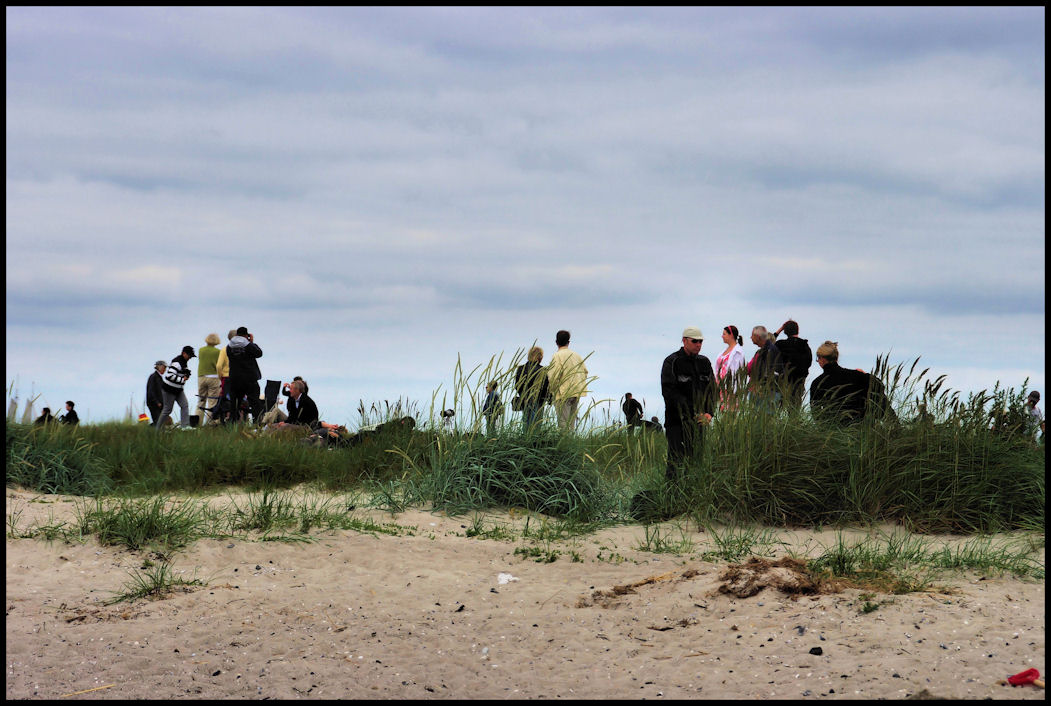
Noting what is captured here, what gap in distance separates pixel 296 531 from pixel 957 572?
5209 millimetres

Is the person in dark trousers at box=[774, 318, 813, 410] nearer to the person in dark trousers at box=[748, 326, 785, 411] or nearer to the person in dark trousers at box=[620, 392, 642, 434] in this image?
the person in dark trousers at box=[748, 326, 785, 411]

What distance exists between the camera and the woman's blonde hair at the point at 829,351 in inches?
372

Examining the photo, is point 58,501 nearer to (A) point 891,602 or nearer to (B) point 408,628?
(B) point 408,628

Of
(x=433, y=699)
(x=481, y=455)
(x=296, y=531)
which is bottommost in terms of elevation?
(x=433, y=699)

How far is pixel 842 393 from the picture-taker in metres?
9.24

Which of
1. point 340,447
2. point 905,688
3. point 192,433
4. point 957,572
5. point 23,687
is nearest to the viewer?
point 905,688

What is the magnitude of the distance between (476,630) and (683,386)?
428 centimetres

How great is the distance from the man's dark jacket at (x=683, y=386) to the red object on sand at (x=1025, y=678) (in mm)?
4852

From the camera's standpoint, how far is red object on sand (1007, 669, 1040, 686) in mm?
4398

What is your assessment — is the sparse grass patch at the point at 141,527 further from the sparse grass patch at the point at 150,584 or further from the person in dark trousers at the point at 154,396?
the person in dark trousers at the point at 154,396

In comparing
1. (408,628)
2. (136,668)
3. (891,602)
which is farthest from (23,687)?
(891,602)

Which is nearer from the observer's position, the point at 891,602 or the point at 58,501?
the point at 891,602

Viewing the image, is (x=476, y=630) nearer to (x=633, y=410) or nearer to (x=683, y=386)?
(x=683, y=386)

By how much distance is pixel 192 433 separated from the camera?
1323 cm
